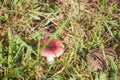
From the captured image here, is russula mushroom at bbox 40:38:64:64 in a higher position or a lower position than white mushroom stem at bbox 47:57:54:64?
higher

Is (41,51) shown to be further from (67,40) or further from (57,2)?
(57,2)

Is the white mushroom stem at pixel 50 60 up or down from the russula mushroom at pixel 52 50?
down

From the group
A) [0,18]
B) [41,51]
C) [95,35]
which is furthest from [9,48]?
[95,35]

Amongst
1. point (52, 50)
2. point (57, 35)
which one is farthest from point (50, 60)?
point (57, 35)

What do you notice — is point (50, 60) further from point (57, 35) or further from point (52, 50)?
point (57, 35)

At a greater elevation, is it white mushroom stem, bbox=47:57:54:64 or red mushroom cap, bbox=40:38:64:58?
red mushroom cap, bbox=40:38:64:58
